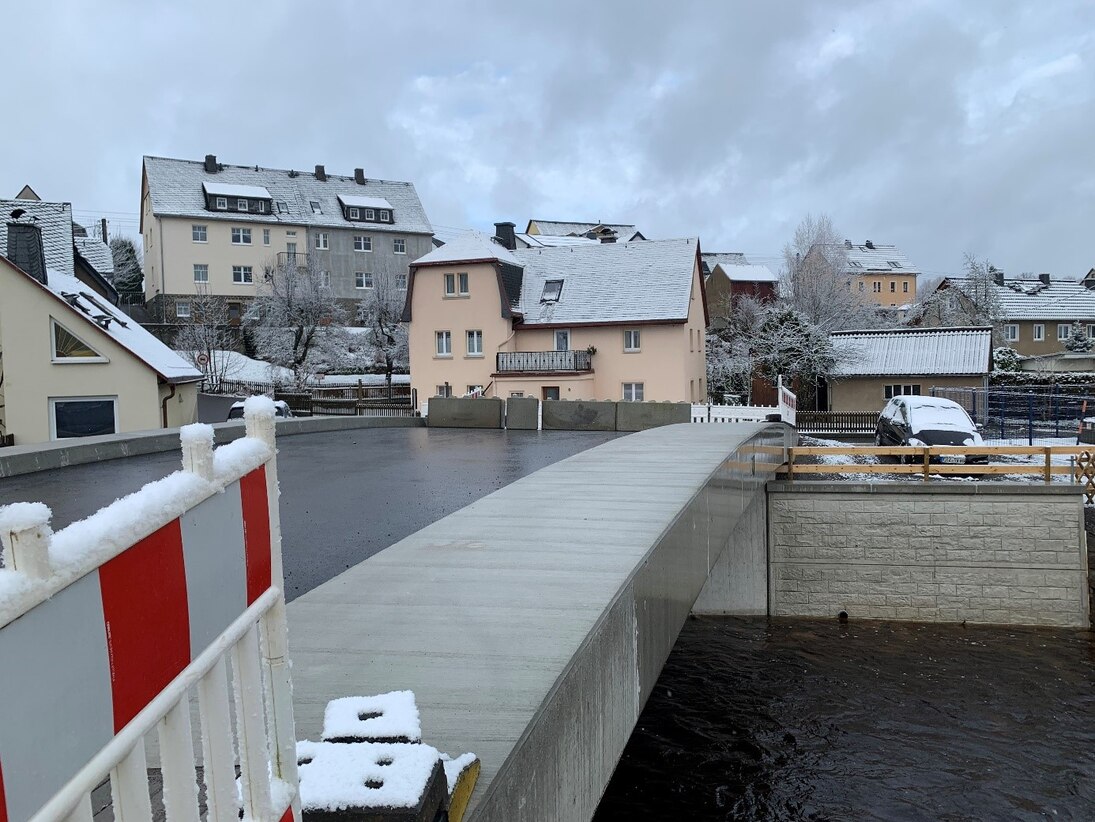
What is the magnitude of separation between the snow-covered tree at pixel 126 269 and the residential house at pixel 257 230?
5003 mm

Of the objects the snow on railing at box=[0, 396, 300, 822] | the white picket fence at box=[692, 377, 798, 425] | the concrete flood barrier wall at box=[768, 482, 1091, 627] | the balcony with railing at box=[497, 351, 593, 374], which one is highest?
the balcony with railing at box=[497, 351, 593, 374]

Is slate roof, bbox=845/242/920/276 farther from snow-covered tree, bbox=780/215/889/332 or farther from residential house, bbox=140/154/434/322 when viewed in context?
residential house, bbox=140/154/434/322

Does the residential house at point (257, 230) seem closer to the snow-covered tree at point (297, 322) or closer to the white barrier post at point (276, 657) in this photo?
the snow-covered tree at point (297, 322)

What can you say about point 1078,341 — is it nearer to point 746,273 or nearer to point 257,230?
point 746,273

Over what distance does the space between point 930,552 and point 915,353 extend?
101 ft

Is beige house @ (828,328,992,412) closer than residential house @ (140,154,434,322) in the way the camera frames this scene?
Yes

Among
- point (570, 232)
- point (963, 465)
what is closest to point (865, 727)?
point (963, 465)

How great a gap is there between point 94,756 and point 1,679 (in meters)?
0.26

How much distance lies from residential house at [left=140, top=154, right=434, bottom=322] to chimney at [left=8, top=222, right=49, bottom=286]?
38.7 meters

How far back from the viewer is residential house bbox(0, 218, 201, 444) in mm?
25891

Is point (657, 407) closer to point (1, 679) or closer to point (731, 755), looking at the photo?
point (731, 755)

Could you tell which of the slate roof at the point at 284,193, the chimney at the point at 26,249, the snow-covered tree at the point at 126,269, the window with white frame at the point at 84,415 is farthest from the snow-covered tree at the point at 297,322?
Result: the window with white frame at the point at 84,415

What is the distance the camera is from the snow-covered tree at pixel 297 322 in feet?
197

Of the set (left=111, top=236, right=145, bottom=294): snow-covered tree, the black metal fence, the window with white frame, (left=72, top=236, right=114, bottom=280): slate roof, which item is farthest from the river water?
(left=111, top=236, right=145, bottom=294): snow-covered tree
